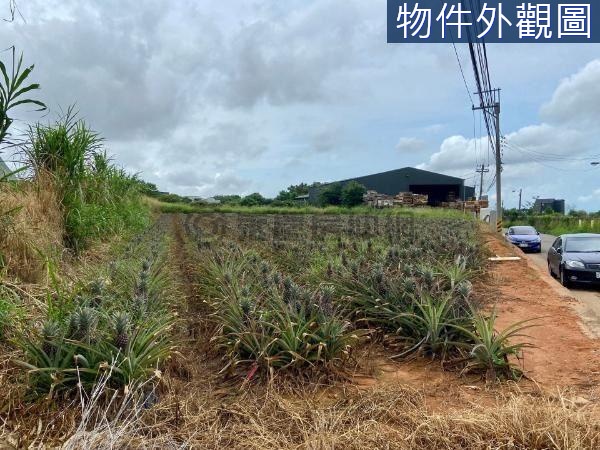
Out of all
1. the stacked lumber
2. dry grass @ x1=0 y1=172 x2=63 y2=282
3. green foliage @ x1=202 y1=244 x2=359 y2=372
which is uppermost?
the stacked lumber

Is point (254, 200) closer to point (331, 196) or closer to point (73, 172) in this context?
point (331, 196)

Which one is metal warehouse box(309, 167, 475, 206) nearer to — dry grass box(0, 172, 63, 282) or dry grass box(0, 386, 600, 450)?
dry grass box(0, 172, 63, 282)

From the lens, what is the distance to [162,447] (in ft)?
8.15

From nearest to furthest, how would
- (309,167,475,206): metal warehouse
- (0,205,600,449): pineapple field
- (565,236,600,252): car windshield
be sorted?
(0,205,600,449): pineapple field
(565,236,600,252): car windshield
(309,167,475,206): metal warehouse

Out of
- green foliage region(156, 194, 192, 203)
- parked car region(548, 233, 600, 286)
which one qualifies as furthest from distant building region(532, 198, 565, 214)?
parked car region(548, 233, 600, 286)

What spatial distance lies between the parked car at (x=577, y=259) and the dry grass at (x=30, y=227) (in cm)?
965

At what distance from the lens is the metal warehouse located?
49.0 metres

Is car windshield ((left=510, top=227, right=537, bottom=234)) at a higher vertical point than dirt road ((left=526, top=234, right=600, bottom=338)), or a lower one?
higher

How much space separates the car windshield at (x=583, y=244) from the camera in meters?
10.3

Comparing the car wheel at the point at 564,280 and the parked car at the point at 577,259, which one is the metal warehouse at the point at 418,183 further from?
the car wheel at the point at 564,280

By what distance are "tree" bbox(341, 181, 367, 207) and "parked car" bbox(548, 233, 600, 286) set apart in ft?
115

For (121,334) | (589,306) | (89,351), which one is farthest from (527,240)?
(89,351)

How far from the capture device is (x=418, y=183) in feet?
161

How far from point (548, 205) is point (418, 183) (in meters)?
38.6
